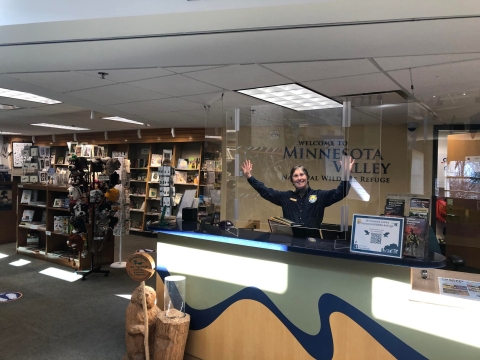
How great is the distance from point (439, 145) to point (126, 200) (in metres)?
5.31

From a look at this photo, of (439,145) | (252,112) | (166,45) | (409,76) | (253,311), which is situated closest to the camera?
(166,45)

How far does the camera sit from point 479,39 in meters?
2.31

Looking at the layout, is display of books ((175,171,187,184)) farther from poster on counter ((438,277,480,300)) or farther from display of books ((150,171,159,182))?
poster on counter ((438,277,480,300))

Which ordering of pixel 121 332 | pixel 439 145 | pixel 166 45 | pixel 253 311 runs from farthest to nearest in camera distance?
pixel 439 145 → pixel 121 332 → pixel 253 311 → pixel 166 45

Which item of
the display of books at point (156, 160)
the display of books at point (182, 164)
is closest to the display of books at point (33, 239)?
the display of books at point (156, 160)

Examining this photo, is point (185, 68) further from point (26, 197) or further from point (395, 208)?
point (26, 197)

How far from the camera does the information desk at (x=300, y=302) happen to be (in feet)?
7.57

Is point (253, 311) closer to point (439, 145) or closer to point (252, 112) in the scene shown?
point (252, 112)

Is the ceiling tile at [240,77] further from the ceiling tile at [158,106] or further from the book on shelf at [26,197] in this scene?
the book on shelf at [26,197]

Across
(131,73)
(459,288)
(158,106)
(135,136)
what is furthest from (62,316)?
(135,136)

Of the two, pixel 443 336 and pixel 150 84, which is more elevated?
pixel 150 84

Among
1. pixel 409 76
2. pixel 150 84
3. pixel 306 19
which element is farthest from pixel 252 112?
pixel 306 19

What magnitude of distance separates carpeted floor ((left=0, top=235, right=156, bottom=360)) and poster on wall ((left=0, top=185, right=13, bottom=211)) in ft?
6.91

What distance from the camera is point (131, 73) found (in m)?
3.37
